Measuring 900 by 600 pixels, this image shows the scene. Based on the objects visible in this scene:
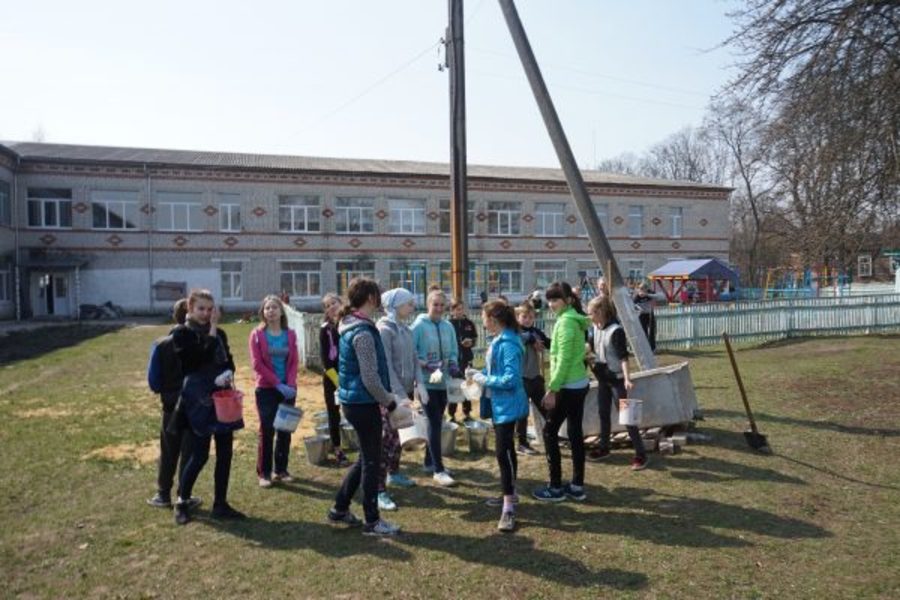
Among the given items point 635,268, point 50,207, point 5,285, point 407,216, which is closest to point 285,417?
point 5,285

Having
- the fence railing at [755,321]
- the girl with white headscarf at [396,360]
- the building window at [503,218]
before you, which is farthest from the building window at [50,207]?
the girl with white headscarf at [396,360]

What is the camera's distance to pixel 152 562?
4.48m

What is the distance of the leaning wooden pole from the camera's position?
8.27m

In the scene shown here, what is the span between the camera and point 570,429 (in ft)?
18.1

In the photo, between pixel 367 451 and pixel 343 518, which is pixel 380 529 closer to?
pixel 343 518

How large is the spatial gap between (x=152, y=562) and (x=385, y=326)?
2.24 meters

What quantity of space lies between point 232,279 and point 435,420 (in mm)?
31025

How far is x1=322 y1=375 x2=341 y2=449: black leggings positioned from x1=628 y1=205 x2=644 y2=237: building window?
38.6 m

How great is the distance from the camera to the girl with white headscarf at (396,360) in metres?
5.28

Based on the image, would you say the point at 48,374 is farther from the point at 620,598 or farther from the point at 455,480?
the point at 620,598

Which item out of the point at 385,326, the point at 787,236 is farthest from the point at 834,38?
the point at 385,326

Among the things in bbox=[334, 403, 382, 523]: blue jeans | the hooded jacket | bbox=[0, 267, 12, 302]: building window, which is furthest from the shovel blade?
bbox=[0, 267, 12, 302]: building window

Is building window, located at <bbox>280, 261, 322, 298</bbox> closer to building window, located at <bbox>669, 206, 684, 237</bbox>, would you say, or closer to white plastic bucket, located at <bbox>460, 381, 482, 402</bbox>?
building window, located at <bbox>669, 206, 684, 237</bbox>

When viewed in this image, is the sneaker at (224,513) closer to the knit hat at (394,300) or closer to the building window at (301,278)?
the knit hat at (394,300)
